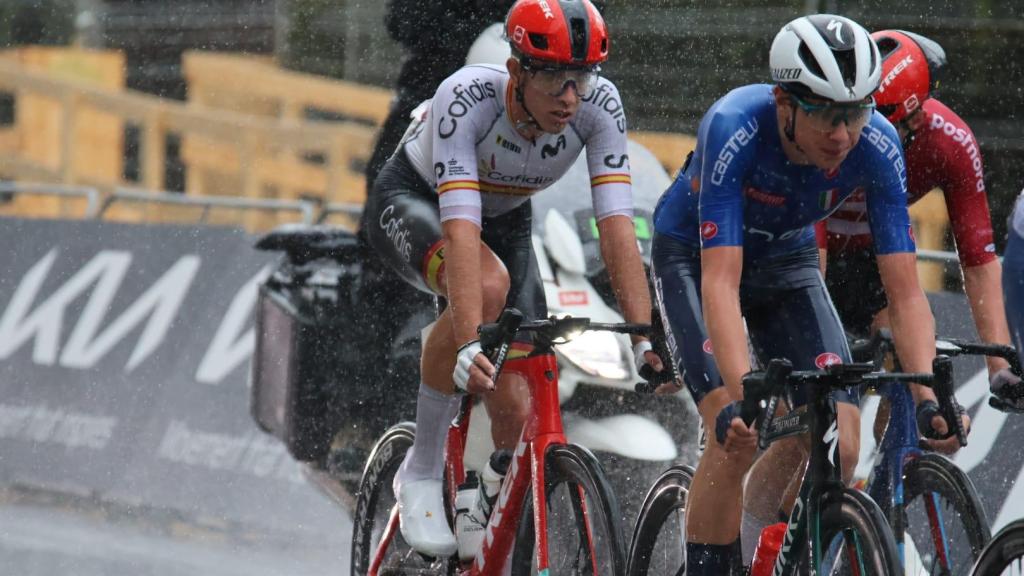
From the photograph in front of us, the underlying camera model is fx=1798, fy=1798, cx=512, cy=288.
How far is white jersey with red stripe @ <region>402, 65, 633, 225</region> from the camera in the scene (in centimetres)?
501

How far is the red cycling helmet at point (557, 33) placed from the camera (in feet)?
15.7

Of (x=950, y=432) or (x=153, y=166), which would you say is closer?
(x=950, y=432)

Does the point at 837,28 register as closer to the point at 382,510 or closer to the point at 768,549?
the point at 768,549

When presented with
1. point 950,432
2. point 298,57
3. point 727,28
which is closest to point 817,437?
point 950,432

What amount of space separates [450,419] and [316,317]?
2.41 m

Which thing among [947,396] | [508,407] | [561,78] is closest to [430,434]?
[508,407]

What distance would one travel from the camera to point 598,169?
512 centimetres

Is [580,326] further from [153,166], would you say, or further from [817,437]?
[153,166]

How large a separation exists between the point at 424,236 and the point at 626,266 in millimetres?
628

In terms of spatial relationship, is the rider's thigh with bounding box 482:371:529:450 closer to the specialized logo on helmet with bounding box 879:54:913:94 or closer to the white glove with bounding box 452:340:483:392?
the white glove with bounding box 452:340:483:392

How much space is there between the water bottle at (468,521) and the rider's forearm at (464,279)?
1.84 feet

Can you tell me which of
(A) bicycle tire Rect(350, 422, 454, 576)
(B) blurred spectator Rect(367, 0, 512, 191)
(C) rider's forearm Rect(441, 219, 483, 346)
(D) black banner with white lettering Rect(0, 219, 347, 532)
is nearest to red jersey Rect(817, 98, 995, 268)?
(C) rider's forearm Rect(441, 219, 483, 346)

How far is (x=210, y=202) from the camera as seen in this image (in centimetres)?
980

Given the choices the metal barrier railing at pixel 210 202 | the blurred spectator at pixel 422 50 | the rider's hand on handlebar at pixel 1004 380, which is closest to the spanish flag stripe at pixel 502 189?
the rider's hand on handlebar at pixel 1004 380
